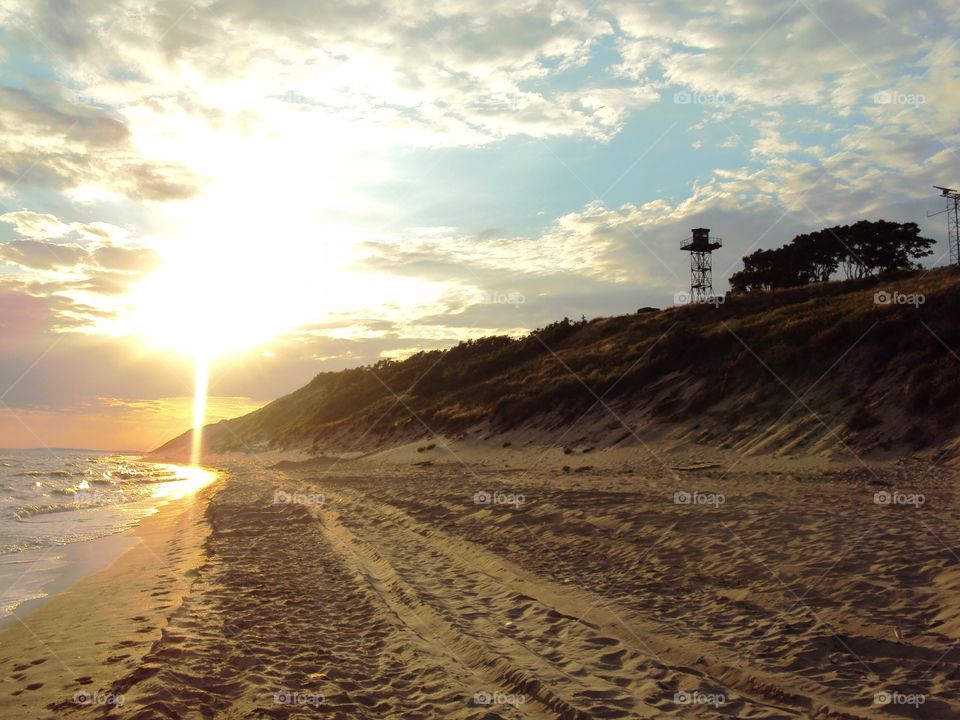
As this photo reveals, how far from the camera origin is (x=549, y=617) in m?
8.30

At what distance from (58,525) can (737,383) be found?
2393 cm

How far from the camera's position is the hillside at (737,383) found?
19266 millimetres

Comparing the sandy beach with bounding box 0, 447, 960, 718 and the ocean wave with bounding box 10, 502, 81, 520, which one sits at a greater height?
the sandy beach with bounding box 0, 447, 960, 718

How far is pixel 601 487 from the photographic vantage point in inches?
685

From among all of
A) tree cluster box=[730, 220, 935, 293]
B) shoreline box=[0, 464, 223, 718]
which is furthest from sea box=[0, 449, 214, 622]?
tree cluster box=[730, 220, 935, 293]

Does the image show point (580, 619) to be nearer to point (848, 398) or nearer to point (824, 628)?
point (824, 628)

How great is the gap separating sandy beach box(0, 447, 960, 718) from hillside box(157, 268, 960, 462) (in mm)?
4401

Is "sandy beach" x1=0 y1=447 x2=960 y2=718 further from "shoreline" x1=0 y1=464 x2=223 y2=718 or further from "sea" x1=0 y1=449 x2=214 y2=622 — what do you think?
"sea" x1=0 y1=449 x2=214 y2=622

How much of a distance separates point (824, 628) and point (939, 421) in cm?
1329

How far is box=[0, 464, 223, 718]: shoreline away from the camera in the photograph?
6.48 metres

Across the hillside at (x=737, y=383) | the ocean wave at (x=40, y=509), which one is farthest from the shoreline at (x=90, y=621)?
the hillside at (x=737, y=383)

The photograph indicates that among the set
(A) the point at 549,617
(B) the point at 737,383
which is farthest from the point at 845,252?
(A) the point at 549,617

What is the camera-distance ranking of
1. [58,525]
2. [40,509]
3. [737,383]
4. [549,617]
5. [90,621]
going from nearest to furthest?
1. [549,617]
2. [90,621]
3. [58,525]
4. [40,509]
5. [737,383]

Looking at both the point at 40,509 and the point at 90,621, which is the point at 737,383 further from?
the point at 40,509
